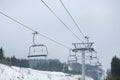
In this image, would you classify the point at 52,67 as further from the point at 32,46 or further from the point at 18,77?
the point at 32,46

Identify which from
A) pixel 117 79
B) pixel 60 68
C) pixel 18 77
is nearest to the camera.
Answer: pixel 117 79

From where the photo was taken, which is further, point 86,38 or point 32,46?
point 86,38

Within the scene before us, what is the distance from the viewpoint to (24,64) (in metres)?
99.2

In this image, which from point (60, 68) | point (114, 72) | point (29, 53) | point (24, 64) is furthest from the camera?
point (60, 68)

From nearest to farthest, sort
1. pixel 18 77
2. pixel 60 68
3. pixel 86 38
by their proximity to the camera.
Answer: pixel 86 38 → pixel 18 77 → pixel 60 68

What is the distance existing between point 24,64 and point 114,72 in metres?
73.4

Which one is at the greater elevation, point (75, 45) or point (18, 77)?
point (75, 45)

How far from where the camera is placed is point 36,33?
573 inches

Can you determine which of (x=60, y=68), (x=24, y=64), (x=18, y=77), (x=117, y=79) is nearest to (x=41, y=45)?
(x=117, y=79)

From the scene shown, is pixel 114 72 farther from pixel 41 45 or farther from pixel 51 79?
pixel 51 79

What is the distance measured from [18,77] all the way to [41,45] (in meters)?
24.5

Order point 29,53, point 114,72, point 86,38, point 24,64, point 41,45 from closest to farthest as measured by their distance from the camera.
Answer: point 41,45
point 29,53
point 114,72
point 86,38
point 24,64

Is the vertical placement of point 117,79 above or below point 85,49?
below

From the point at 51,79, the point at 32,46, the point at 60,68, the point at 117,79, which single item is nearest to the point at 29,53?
the point at 32,46
